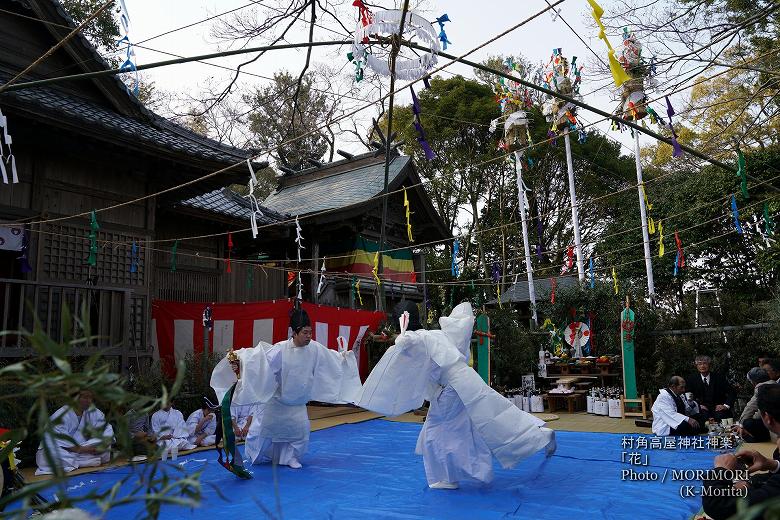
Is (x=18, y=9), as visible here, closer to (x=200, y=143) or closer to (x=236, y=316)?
(x=200, y=143)

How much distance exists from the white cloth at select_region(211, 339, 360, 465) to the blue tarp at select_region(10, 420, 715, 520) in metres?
0.25

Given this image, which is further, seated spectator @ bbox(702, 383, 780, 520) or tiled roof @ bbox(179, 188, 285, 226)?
tiled roof @ bbox(179, 188, 285, 226)

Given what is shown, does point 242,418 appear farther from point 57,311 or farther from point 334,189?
point 334,189

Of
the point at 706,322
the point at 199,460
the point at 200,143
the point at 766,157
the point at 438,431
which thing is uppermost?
the point at 766,157

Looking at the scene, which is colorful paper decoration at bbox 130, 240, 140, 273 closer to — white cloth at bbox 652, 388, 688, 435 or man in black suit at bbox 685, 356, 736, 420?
white cloth at bbox 652, 388, 688, 435

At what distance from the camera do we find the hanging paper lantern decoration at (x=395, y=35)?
13.0 feet

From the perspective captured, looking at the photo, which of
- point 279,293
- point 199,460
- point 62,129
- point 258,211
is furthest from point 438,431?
point 279,293

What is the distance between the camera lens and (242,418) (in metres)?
7.12

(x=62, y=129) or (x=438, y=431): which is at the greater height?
(x=62, y=129)

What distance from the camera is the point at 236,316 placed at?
10.2m

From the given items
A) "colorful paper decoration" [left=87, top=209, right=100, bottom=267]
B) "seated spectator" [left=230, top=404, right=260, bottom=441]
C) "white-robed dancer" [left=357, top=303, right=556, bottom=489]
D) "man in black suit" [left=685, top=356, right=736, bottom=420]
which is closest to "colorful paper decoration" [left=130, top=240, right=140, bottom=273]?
"colorful paper decoration" [left=87, top=209, right=100, bottom=267]

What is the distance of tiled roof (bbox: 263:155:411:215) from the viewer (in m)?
13.9

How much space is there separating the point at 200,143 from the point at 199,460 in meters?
4.86

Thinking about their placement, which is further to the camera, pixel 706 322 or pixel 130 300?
pixel 706 322
